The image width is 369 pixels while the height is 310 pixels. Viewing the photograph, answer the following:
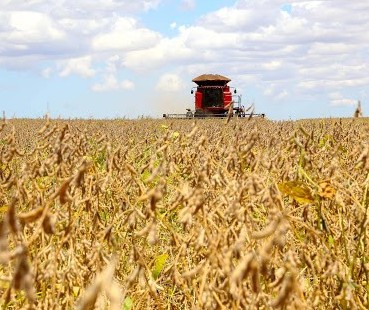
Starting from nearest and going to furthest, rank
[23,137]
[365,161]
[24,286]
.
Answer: [24,286], [365,161], [23,137]

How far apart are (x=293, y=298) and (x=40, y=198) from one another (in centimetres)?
87

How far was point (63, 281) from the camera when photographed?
5.23 feet

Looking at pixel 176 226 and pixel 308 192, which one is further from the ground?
pixel 308 192

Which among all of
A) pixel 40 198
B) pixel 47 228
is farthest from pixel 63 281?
pixel 47 228

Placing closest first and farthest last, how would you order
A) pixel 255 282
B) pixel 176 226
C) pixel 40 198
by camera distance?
pixel 255 282 → pixel 40 198 → pixel 176 226

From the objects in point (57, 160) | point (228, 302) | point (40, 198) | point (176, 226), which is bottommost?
point (176, 226)

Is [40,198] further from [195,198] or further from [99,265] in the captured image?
[195,198]

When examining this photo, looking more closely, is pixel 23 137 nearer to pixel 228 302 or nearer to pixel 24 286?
pixel 228 302

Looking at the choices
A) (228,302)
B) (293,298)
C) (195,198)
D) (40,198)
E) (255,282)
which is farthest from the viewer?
(40,198)

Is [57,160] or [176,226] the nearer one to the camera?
[57,160]

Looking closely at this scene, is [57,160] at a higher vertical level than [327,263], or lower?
higher

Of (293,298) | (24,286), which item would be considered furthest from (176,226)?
(24,286)

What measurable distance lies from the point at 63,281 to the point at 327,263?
2.10 ft

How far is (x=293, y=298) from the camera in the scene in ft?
4.06
